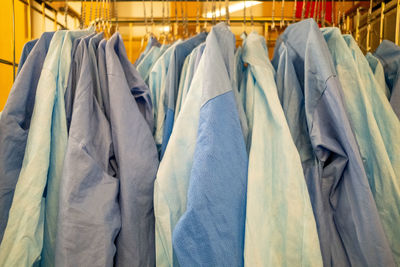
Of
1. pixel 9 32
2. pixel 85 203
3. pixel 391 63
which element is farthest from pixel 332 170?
pixel 9 32

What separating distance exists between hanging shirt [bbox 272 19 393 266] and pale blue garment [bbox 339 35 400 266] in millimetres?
59

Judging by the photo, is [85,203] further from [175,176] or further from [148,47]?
[148,47]

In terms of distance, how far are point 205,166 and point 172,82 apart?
10.0 inches

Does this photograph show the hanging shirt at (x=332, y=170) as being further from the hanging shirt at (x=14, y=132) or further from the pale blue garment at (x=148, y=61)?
the hanging shirt at (x=14, y=132)

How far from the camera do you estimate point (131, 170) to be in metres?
0.45

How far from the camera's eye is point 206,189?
37cm

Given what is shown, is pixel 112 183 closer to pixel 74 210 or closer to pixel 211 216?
pixel 74 210

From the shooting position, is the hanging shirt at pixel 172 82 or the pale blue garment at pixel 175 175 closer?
the pale blue garment at pixel 175 175

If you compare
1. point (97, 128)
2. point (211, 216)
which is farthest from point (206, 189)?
point (97, 128)

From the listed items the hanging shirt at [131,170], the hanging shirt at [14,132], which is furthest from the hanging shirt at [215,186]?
the hanging shirt at [14,132]

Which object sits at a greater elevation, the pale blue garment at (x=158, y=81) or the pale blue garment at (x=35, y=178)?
the pale blue garment at (x=158, y=81)

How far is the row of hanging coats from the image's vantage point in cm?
39

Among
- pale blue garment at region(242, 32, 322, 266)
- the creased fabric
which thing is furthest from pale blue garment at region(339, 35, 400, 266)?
pale blue garment at region(242, 32, 322, 266)

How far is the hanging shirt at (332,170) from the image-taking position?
399 mm
